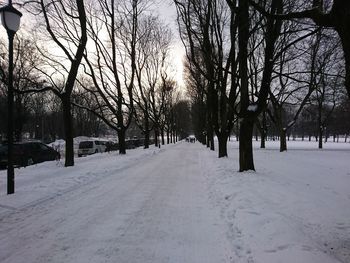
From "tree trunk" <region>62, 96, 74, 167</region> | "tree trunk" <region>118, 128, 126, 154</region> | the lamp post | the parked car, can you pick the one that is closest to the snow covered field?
the lamp post

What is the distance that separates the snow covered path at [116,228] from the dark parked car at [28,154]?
1174 cm

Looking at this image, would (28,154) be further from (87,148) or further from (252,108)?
(87,148)

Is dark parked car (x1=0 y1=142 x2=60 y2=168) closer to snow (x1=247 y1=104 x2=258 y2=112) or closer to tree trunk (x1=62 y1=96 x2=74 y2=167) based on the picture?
tree trunk (x1=62 y1=96 x2=74 y2=167)

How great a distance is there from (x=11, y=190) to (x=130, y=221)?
4.67m

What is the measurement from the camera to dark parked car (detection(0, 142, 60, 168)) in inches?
822

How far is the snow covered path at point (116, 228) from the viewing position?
17.2ft

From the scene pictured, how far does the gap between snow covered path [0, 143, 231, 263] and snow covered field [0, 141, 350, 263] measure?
0.05ft

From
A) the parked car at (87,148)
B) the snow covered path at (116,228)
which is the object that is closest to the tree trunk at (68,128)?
the snow covered path at (116,228)

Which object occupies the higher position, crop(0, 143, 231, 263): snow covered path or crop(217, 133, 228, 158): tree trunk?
crop(217, 133, 228, 158): tree trunk

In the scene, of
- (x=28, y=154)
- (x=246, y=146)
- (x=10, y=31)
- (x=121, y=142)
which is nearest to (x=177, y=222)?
(x=10, y=31)

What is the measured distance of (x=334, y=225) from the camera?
6398 millimetres

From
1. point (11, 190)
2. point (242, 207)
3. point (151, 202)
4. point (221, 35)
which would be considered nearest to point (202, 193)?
point (151, 202)

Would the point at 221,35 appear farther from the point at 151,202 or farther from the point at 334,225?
the point at 334,225

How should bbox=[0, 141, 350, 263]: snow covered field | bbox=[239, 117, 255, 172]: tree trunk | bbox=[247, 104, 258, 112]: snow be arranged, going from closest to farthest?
bbox=[0, 141, 350, 263]: snow covered field → bbox=[247, 104, 258, 112]: snow → bbox=[239, 117, 255, 172]: tree trunk
